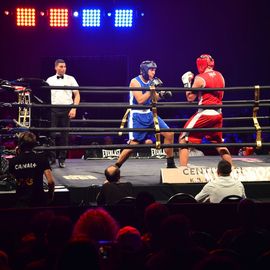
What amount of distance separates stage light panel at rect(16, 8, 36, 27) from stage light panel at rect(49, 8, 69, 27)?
0.39 metres

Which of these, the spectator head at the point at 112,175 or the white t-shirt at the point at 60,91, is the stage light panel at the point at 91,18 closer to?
the white t-shirt at the point at 60,91

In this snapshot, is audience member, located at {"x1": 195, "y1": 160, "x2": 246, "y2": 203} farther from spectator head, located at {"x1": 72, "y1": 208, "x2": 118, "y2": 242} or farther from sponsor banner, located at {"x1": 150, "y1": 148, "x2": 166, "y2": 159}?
sponsor banner, located at {"x1": 150, "y1": 148, "x2": 166, "y2": 159}

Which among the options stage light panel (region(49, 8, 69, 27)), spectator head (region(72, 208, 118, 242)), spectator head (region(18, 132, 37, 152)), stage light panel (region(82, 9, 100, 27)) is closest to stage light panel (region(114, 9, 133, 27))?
stage light panel (region(82, 9, 100, 27))

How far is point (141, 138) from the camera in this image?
7.24 meters

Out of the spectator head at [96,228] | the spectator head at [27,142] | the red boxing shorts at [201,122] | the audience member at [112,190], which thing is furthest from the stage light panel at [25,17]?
the spectator head at [96,228]

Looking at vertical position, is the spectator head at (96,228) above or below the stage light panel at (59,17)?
below

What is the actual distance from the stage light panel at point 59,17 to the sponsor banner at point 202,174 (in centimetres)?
673

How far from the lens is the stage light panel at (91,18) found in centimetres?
1246

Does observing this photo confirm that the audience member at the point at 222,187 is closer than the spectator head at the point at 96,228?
No

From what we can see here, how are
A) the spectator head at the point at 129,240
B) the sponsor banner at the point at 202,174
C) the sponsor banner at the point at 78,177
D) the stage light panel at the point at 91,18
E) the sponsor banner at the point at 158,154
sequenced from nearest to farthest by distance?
the spectator head at the point at 129,240 < the sponsor banner at the point at 202,174 < the sponsor banner at the point at 78,177 < the sponsor banner at the point at 158,154 < the stage light panel at the point at 91,18

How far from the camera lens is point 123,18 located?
41.2ft

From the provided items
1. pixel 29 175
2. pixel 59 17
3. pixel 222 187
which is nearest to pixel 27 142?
pixel 29 175

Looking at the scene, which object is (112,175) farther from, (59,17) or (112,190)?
(59,17)

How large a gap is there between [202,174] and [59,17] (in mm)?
6919
